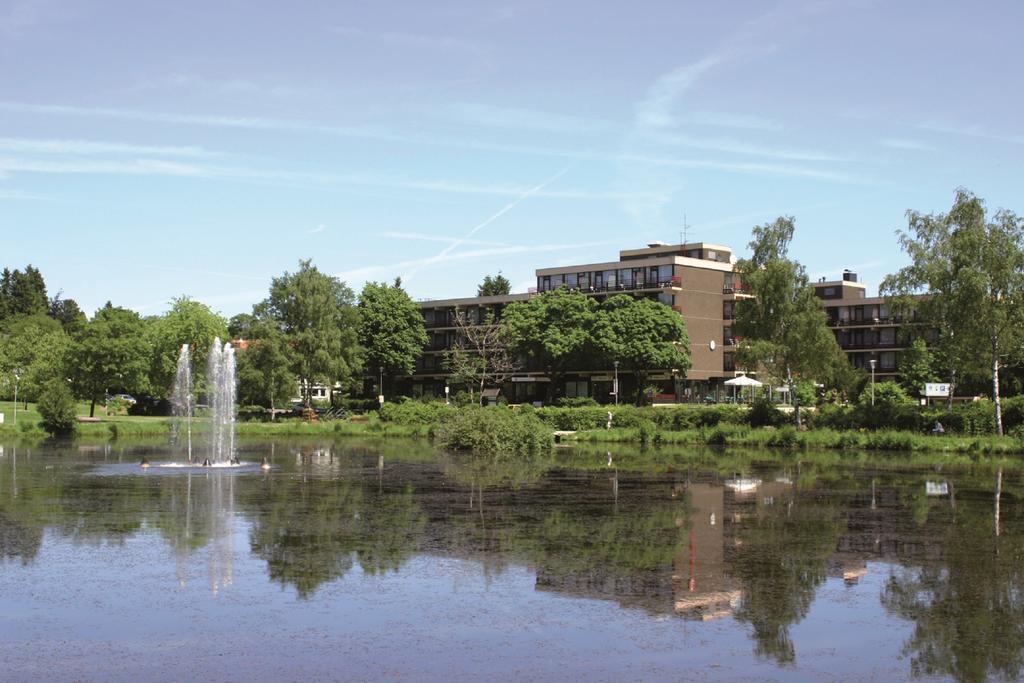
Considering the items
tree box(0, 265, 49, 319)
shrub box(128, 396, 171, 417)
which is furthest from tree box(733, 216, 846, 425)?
tree box(0, 265, 49, 319)

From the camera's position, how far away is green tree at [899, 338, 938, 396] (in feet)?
340

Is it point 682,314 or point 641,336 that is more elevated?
point 682,314

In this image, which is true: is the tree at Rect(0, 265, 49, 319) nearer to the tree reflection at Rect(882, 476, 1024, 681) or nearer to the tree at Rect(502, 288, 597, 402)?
the tree at Rect(502, 288, 597, 402)

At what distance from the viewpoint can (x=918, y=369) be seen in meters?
105

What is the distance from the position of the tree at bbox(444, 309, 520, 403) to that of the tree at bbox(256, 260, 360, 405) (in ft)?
37.0

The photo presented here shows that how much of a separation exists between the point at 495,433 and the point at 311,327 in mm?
52023

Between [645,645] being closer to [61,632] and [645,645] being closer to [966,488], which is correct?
[61,632]

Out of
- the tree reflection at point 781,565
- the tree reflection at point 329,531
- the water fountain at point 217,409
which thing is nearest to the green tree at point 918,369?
the water fountain at point 217,409

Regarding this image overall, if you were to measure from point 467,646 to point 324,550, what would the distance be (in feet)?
27.6

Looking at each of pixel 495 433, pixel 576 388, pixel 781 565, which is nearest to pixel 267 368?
pixel 576 388

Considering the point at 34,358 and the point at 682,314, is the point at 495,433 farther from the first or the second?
the point at 34,358

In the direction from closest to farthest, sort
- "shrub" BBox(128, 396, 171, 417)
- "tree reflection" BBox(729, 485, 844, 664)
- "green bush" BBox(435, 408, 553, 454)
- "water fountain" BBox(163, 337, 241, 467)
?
"tree reflection" BBox(729, 485, 844, 664) < "water fountain" BBox(163, 337, 241, 467) < "green bush" BBox(435, 408, 553, 454) < "shrub" BBox(128, 396, 171, 417)

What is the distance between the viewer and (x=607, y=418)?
76750 mm

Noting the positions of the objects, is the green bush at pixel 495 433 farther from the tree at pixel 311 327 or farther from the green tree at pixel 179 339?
the green tree at pixel 179 339
